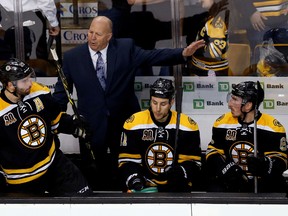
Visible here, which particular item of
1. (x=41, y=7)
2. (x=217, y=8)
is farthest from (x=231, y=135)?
(x=41, y=7)

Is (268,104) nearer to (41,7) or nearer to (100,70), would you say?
(100,70)

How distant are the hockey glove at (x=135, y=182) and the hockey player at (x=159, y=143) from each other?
108 mm

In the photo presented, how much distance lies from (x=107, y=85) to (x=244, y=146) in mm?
1093

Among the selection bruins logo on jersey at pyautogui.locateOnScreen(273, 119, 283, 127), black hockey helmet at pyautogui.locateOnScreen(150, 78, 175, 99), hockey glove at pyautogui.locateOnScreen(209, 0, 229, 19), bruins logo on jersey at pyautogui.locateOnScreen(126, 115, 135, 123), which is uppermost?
hockey glove at pyautogui.locateOnScreen(209, 0, 229, 19)

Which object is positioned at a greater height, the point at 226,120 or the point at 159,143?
the point at 226,120

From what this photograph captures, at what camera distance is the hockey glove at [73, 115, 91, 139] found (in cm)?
699

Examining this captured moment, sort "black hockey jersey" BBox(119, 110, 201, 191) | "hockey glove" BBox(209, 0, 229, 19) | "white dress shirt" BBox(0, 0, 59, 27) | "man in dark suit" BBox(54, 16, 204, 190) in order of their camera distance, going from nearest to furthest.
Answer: "black hockey jersey" BBox(119, 110, 201, 191) < "man in dark suit" BBox(54, 16, 204, 190) < "hockey glove" BBox(209, 0, 229, 19) < "white dress shirt" BBox(0, 0, 59, 27)

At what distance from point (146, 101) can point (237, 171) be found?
118cm

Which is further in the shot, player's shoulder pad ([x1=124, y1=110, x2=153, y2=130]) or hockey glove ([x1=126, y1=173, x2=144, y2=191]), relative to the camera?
player's shoulder pad ([x1=124, y1=110, x2=153, y2=130])

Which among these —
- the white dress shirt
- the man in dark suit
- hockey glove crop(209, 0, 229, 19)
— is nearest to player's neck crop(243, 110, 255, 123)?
the man in dark suit

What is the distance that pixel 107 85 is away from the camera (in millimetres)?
7578

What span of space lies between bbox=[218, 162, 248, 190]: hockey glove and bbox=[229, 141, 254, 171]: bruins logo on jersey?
186 millimetres

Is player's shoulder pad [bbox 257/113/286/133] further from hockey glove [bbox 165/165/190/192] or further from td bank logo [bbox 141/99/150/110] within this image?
td bank logo [bbox 141/99/150/110]

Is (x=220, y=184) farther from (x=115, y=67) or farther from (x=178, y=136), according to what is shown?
(x=115, y=67)
